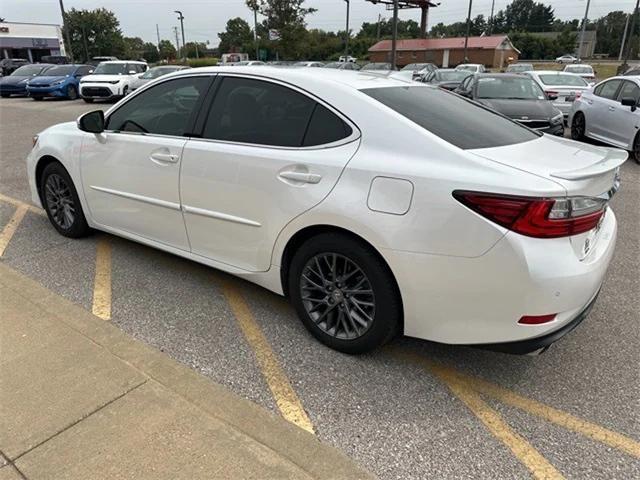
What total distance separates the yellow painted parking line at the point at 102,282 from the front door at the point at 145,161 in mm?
330

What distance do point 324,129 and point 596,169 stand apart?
1452mm

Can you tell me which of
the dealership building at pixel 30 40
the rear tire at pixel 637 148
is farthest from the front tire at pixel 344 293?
the dealership building at pixel 30 40

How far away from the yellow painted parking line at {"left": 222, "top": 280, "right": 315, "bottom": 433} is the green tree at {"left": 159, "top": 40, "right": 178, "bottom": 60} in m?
87.8

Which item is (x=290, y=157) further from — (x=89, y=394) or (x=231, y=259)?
(x=89, y=394)

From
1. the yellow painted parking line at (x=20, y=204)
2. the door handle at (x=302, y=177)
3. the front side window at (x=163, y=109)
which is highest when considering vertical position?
the front side window at (x=163, y=109)

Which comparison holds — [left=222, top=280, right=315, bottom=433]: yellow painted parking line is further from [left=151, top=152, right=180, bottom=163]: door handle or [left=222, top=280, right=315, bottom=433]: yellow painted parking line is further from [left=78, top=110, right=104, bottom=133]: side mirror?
[left=78, top=110, right=104, bottom=133]: side mirror

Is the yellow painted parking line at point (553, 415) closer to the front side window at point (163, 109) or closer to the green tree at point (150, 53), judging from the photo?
the front side window at point (163, 109)

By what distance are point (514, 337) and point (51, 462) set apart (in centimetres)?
216

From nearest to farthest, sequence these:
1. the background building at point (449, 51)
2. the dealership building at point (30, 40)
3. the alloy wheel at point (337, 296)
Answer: the alloy wheel at point (337, 296) → the dealership building at point (30, 40) → the background building at point (449, 51)

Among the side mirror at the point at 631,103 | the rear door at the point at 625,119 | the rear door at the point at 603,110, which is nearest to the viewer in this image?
the side mirror at the point at 631,103

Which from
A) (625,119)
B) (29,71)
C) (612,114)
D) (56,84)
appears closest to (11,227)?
(625,119)

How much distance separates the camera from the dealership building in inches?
2261

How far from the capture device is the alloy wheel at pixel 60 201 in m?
4.78

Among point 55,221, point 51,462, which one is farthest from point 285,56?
point 51,462
